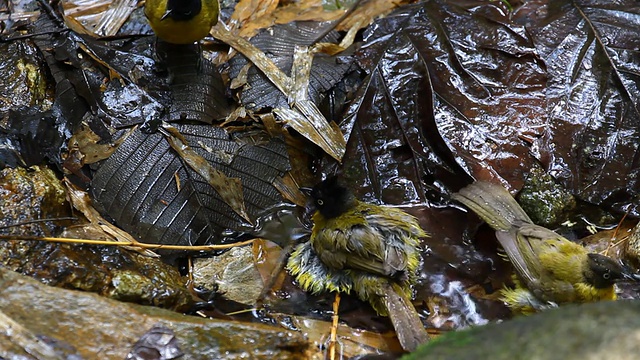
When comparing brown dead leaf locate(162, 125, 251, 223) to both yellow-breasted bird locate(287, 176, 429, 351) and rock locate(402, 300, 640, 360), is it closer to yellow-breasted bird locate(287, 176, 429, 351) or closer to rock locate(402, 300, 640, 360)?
yellow-breasted bird locate(287, 176, 429, 351)

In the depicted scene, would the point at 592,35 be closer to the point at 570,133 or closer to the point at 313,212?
the point at 570,133

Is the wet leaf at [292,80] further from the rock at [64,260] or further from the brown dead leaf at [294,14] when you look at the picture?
the rock at [64,260]

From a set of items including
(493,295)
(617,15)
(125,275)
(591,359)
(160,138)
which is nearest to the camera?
(591,359)

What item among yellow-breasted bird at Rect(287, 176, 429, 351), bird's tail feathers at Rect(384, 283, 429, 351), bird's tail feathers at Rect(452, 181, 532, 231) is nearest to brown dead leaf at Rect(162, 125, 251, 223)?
yellow-breasted bird at Rect(287, 176, 429, 351)

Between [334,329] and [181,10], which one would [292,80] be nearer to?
[181,10]

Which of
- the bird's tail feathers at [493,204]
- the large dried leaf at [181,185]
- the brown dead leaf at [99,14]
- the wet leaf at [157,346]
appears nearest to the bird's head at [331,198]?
the large dried leaf at [181,185]

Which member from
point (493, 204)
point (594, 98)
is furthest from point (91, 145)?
point (594, 98)

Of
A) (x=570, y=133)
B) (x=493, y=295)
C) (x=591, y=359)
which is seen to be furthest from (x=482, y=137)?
(x=591, y=359)
